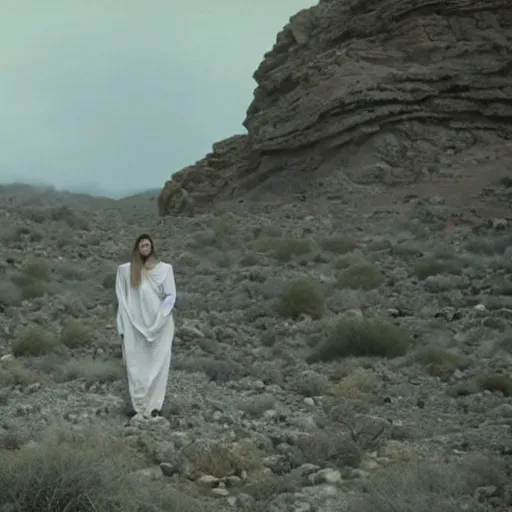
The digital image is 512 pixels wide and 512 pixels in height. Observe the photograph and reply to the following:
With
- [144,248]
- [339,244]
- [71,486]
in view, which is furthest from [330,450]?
[339,244]

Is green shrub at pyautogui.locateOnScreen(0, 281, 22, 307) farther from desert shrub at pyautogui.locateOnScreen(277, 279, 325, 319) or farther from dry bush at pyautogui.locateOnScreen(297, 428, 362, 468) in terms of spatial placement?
dry bush at pyautogui.locateOnScreen(297, 428, 362, 468)

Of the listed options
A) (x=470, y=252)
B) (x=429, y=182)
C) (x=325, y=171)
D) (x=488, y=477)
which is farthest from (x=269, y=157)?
(x=488, y=477)

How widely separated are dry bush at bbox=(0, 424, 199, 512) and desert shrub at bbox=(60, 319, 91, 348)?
680cm

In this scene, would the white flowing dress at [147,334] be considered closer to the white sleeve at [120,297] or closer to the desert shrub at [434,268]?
the white sleeve at [120,297]

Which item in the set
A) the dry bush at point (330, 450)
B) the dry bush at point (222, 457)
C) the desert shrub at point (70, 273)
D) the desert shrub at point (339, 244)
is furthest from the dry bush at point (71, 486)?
the desert shrub at point (339, 244)

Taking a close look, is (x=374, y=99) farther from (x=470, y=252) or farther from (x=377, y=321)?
(x=377, y=321)

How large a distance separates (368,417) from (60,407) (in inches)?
112

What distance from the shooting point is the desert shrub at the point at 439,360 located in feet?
37.2

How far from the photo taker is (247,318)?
1531 cm

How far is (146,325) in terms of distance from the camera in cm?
916

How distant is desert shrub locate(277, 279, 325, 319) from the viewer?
50.1 ft

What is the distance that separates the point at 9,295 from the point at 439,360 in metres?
7.65

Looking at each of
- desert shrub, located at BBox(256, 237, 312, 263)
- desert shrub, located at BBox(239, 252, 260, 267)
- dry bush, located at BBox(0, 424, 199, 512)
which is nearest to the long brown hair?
dry bush, located at BBox(0, 424, 199, 512)

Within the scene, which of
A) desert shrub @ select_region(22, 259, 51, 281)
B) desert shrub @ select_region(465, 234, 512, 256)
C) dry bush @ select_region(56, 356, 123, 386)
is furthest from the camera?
desert shrub @ select_region(465, 234, 512, 256)
